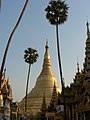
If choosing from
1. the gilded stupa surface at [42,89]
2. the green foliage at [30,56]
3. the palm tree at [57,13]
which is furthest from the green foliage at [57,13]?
the gilded stupa surface at [42,89]

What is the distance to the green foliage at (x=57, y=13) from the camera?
3984 cm

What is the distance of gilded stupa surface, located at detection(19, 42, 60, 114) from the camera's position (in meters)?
89.8

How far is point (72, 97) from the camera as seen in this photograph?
61.4 m

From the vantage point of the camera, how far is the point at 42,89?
94000 millimetres

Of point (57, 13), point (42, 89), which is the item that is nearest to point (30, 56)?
point (57, 13)

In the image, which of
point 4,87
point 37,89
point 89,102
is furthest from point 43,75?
point 89,102

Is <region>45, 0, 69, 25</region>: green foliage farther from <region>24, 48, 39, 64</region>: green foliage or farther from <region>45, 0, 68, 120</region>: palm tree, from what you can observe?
<region>24, 48, 39, 64</region>: green foliage

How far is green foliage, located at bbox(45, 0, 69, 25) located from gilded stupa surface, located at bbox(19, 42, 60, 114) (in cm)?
5089

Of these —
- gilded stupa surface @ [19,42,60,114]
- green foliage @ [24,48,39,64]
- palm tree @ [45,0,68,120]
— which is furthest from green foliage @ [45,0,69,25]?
gilded stupa surface @ [19,42,60,114]

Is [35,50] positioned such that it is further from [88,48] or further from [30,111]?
[30,111]

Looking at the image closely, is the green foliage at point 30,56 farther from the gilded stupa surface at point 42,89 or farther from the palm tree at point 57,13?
the gilded stupa surface at point 42,89

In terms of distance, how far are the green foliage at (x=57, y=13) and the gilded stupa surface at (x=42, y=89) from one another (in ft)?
167

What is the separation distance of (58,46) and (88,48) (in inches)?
1264

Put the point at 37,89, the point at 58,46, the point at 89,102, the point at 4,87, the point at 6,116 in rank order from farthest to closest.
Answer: the point at 37,89 → the point at 4,87 → the point at 6,116 → the point at 89,102 → the point at 58,46
